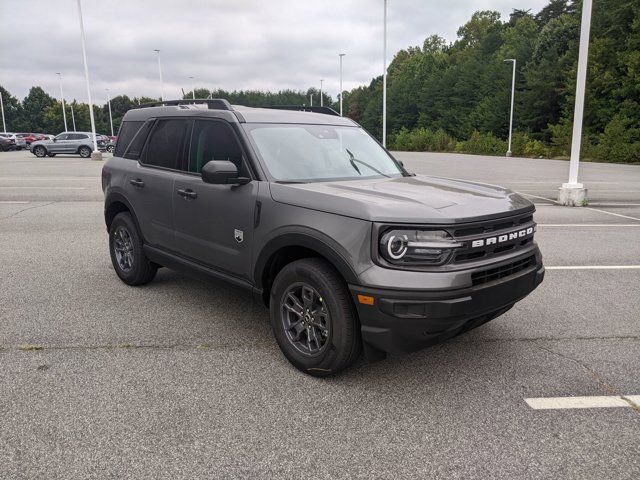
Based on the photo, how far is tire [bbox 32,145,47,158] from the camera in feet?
116

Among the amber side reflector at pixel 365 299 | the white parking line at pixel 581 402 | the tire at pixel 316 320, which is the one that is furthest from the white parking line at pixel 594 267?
the amber side reflector at pixel 365 299

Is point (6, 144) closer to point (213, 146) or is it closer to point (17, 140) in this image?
point (17, 140)

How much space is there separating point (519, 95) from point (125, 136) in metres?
57.4

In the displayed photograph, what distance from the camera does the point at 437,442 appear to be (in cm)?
287

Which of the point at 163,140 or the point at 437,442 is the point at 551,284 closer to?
the point at 437,442

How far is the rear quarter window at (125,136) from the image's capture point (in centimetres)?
560

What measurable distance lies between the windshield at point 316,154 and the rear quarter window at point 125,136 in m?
1.98

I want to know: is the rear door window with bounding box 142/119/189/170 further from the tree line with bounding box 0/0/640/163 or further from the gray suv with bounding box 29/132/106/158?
the gray suv with bounding box 29/132/106/158

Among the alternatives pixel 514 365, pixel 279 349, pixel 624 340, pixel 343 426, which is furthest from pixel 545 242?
pixel 343 426

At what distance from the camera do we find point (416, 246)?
10.2ft

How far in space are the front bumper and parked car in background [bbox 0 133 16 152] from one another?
171 ft

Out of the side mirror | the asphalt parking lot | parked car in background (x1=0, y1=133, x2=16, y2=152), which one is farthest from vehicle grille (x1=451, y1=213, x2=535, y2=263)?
parked car in background (x1=0, y1=133, x2=16, y2=152)

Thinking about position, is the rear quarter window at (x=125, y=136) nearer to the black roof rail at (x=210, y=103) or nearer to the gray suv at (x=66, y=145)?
the black roof rail at (x=210, y=103)

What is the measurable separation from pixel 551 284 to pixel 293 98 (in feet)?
423
